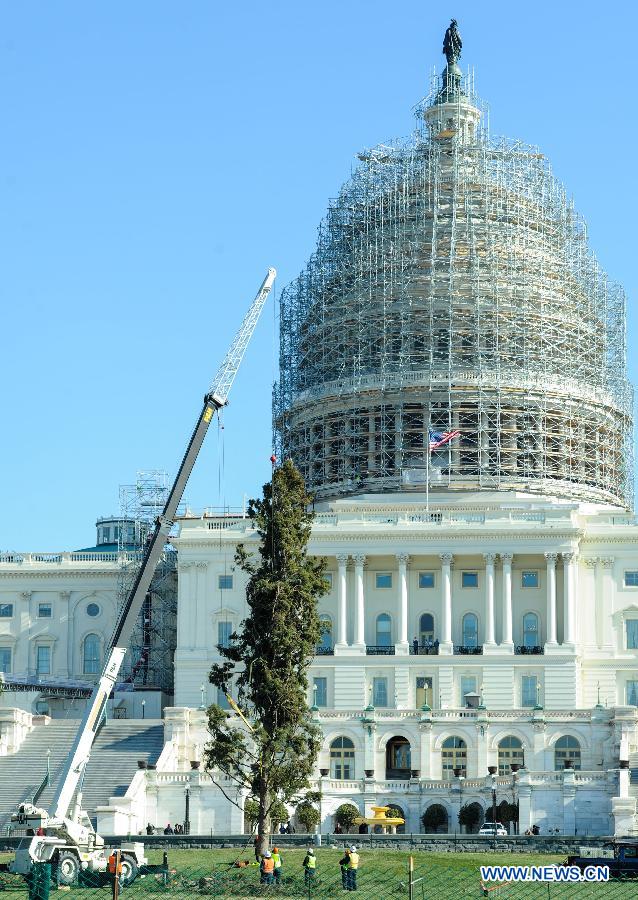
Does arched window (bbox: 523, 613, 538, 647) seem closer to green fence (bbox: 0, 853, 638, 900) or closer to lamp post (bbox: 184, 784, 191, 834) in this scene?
lamp post (bbox: 184, 784, 191, 834)

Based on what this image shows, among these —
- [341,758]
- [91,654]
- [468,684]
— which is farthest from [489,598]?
[91,654]

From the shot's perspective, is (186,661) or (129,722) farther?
(186,661)

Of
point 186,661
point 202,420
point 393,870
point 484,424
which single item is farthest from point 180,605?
point 393,870

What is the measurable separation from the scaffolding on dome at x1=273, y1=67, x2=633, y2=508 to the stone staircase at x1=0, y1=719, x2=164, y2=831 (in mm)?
31008

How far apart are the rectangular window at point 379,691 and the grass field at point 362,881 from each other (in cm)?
3842

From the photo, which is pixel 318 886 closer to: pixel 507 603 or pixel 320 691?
pixel 320 691

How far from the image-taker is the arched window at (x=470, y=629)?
12862 centimetres

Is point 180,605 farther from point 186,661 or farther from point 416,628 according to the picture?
point 416,628

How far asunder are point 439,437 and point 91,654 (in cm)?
2807

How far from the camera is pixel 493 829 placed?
99688mm

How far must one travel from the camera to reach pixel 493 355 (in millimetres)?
139875

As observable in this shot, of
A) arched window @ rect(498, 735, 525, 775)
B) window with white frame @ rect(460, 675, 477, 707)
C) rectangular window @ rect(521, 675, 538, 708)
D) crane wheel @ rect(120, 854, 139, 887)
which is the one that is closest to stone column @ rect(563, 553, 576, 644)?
rectangular window @ rect(521, 675, 538, 708)

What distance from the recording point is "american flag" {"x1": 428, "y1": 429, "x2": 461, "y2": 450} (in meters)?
134

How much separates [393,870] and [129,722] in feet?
134
